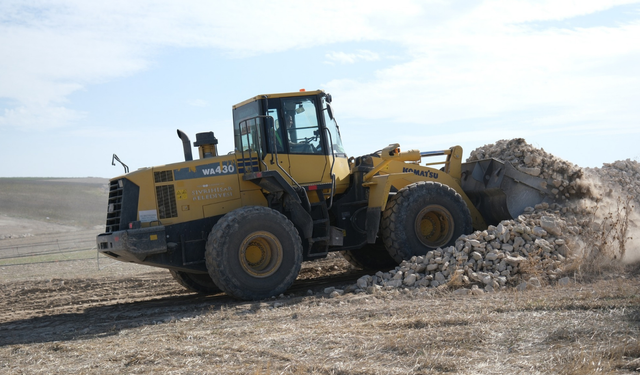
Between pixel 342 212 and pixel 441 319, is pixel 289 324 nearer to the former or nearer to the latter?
pixel 441 319

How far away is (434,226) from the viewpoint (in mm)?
11305

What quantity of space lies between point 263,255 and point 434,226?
3409 mm

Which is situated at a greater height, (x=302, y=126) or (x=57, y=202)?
(x=57, y=202)

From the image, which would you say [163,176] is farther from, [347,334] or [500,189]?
[500,189]

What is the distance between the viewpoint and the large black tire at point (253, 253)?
9.10 metres

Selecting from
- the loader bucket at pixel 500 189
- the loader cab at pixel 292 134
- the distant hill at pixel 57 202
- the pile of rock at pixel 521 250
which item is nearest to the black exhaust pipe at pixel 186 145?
the loader cab at pixel 292 134

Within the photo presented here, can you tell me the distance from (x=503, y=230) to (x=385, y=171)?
2.42m

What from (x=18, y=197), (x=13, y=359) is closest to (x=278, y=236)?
(x=13, y=359)

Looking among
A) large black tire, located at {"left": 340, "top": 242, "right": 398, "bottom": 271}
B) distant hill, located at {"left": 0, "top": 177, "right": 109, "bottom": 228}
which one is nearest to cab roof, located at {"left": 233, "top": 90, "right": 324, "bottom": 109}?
large black tire, located at {"left": 340, "top": 242, "right": 398, "bottom": 271}

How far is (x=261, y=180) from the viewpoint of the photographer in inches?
391

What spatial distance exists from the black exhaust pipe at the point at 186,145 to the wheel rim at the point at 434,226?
161 inches

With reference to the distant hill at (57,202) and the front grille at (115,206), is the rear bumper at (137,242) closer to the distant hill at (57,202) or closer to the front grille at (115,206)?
the front grille at (115,206)

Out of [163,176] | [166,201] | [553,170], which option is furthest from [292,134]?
[553,170]

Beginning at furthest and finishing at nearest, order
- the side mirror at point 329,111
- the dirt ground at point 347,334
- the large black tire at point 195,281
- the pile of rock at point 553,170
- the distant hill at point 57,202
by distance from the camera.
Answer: the distant hill at point 57,202 < the pile of rock at point 553,170 < the large black tire at point 195,281 < the side mirror at point 329,111 < the dirt ground at point 347,334
